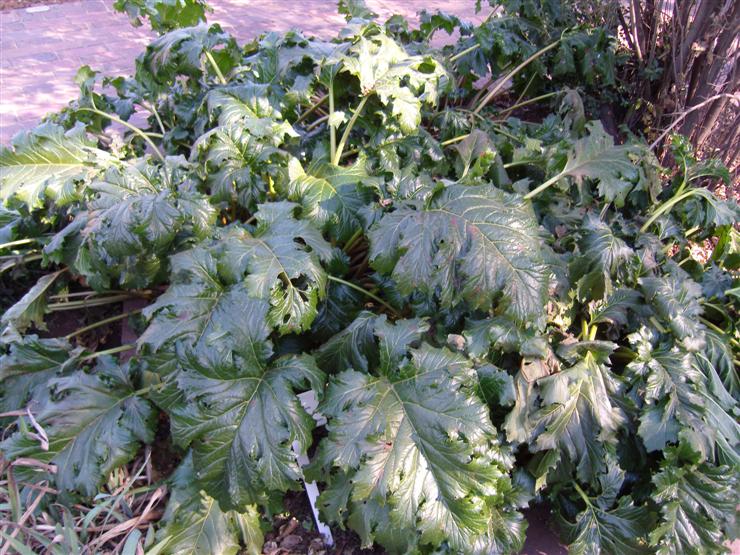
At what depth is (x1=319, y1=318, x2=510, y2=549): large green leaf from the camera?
1826mm

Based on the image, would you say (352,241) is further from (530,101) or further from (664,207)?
(530,101)

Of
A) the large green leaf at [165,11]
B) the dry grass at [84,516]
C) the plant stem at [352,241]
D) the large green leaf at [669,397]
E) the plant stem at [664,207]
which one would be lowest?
the dry grass at [84,516]

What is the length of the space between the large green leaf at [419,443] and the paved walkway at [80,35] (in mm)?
3887

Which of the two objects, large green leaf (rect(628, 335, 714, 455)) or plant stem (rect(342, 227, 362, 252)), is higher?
plant stem (rect(342, 227, 362, 252))

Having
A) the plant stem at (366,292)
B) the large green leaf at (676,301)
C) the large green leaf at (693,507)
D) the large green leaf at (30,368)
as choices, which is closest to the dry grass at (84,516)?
the large green leaf at (30,368)

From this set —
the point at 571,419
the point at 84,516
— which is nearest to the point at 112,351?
the point at 84,516

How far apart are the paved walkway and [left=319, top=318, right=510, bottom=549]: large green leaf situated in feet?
12.8

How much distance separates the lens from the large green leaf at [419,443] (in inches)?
71.9

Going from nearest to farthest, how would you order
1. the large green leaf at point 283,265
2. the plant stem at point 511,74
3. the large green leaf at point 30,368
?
the large green leaf at point 283,265 < the large green leaf at point 30,368 < the plant stem at point 511,74

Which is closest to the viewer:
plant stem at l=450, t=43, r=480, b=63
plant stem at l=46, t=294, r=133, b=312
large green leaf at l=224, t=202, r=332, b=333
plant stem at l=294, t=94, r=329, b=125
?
large green leaf at l=224, t=202, r=332, b=333

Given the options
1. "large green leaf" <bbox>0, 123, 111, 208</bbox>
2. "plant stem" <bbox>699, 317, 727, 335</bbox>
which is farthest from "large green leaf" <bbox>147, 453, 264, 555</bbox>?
"plant stem" <bbox>699, 317, 727, 335</bbox>

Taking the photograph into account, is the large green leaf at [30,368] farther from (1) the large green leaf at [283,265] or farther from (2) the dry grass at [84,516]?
(1) the large green leaf at [283,265]

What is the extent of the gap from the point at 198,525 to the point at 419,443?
85cm

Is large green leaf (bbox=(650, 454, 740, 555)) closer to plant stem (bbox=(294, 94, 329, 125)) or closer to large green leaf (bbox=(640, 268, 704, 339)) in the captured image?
large green leaf (bbox=(640, 268, 704, 339))
